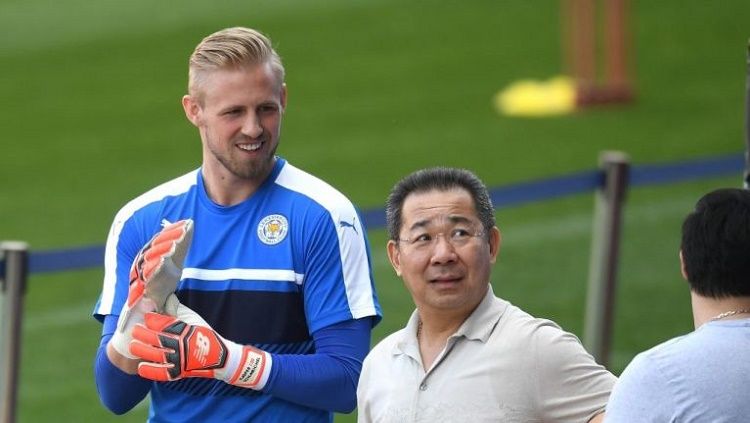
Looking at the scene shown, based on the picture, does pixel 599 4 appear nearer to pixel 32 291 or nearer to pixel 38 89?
pixel 38 89

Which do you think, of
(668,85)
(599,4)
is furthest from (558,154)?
(599,4)

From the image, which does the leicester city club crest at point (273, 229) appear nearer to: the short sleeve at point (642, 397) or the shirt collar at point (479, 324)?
the shirt collar at point (479, 324)

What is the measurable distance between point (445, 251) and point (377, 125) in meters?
11.6

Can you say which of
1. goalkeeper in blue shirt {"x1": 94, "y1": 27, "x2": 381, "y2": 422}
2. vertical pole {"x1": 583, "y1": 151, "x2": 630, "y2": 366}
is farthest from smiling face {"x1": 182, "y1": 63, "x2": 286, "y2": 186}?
vertical pole {"x1": 583, "y1": 151, "x2": 630, "y2": 366}

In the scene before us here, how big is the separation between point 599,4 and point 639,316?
1242 centimetres

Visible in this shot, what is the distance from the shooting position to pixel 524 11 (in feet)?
65.6

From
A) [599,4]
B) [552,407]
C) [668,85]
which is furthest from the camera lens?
[599,4]

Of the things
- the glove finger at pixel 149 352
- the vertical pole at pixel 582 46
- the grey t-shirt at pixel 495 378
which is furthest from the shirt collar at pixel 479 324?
the vertical pole at pixel 582 46

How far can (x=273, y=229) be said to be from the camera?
4.31 m

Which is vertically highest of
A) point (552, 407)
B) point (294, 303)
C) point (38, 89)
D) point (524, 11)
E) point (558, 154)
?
point (524, 11)

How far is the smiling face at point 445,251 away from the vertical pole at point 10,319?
2856mm

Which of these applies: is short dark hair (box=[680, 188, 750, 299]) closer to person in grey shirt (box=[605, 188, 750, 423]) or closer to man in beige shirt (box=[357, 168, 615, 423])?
person in grey shirt (box=[605, 188, 750, 423])

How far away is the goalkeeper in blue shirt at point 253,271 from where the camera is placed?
4.23 metres

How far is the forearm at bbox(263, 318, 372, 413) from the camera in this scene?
13.6ft
